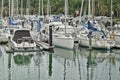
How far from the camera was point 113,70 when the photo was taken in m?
28.7

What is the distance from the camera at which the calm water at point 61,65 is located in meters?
26.1

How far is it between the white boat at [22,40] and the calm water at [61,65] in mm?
937

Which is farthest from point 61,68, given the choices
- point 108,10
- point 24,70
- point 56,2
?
point 56,2

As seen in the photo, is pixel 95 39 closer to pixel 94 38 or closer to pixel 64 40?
pixel 94 38

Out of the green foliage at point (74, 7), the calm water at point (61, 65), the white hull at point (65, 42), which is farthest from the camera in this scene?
the green foliage at point (74, 7)

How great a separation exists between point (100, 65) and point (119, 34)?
36.0ft

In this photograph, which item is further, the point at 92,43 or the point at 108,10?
the point at 108,10

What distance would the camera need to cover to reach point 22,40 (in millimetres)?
37219

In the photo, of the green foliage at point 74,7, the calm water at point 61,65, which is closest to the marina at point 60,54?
the calm water at point 61,65

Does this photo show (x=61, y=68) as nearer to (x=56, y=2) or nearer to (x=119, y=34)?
(x=119, y=34)

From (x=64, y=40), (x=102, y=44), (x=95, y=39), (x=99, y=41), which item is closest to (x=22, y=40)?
(x=64, y=40)

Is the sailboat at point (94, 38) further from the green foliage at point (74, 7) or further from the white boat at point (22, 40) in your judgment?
the green foliage at point (74, 7)

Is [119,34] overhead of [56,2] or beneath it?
beneath

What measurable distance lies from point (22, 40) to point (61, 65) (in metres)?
7.94
